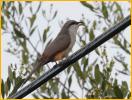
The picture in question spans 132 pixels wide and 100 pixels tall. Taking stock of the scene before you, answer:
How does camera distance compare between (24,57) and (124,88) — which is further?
(24,57)

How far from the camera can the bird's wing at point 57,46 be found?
5582 mm

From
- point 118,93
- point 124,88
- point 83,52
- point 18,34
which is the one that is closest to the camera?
point 83,52

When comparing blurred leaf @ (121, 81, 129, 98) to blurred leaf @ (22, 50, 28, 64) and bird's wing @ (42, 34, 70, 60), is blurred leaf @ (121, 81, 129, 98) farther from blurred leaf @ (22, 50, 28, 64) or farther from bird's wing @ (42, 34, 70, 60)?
blurred leaf @ (22, 50, 28, 64)

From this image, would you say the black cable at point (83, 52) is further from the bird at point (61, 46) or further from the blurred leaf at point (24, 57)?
the blurred leaf at point (24, 57)

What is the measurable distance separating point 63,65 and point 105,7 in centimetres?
350

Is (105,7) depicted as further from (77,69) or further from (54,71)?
(54,71)

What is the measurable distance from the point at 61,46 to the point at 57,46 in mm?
56

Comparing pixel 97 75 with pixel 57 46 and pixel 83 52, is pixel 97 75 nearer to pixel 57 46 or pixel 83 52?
pixel 57 46

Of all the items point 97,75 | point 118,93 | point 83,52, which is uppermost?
point 83,52

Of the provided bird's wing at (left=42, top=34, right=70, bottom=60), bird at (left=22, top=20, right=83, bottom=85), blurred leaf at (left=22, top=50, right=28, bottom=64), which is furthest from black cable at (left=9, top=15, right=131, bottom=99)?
blurred leaf at (left=22, top=50, right=28, bottom=64)

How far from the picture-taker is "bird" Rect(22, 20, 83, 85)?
5469 mm

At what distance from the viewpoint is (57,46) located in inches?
230

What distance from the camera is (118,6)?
23.7 feet

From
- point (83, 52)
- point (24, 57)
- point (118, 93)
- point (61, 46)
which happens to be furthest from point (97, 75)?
point (83, 52)
